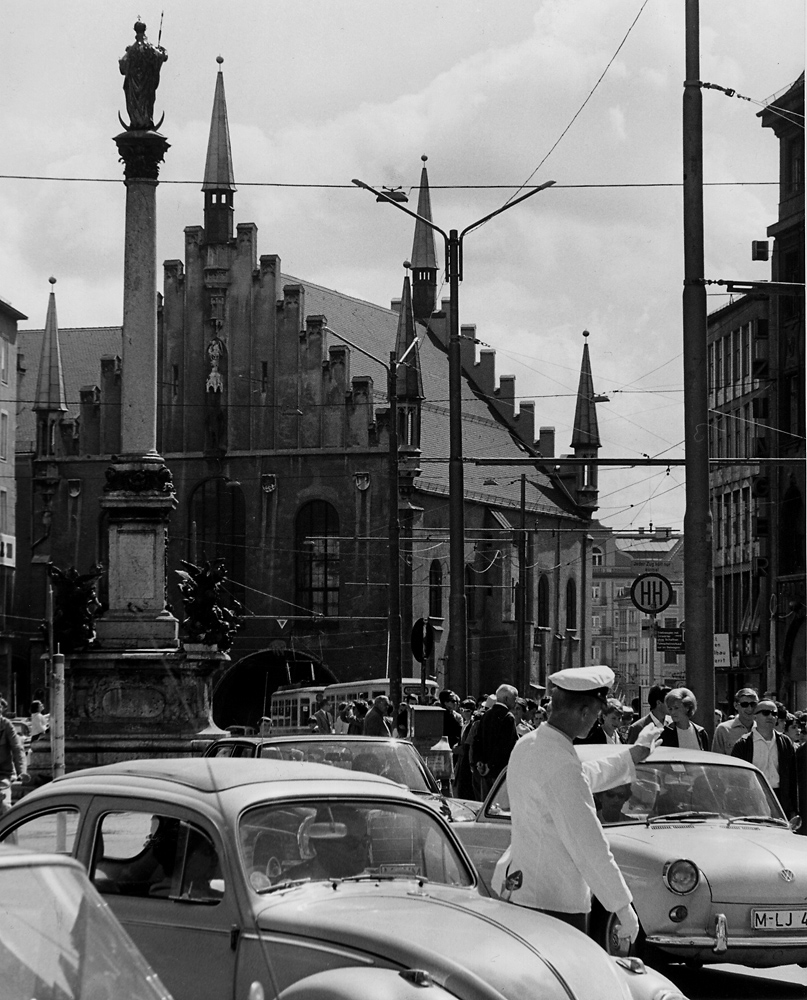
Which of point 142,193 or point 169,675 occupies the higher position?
point 142,193

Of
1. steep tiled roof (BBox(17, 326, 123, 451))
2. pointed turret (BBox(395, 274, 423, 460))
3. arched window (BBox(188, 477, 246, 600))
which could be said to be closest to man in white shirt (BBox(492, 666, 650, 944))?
pointed turret (BBox(395, 274, 423, 460))

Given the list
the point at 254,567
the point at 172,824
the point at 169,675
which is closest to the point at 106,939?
the point at 172,824

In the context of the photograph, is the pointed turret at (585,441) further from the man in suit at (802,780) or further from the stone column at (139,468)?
the man in suit at (802,780)

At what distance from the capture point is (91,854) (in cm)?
701

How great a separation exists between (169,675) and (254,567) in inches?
1503

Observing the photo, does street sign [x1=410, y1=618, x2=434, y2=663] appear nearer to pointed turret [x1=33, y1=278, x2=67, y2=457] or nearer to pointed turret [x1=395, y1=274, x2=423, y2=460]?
pointed turret [x1=395, y1=274, x2=423, y2=460]

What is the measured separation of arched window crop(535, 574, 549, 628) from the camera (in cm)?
7938

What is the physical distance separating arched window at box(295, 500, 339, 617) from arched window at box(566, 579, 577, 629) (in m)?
19.8

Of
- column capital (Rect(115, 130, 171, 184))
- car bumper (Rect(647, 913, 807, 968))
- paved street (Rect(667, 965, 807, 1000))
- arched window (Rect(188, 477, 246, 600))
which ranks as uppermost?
column capital (Rect(115, 130, 171, 184))

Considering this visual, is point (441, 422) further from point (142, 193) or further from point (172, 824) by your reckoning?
point (172, 824)

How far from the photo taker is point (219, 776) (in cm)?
695

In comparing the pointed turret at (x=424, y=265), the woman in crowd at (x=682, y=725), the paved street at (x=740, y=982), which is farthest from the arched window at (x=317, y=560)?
the paved street at (x=740, y=982)

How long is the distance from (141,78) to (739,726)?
17311 mm

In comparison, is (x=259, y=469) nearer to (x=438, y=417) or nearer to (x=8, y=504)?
(x=8, y=504)
